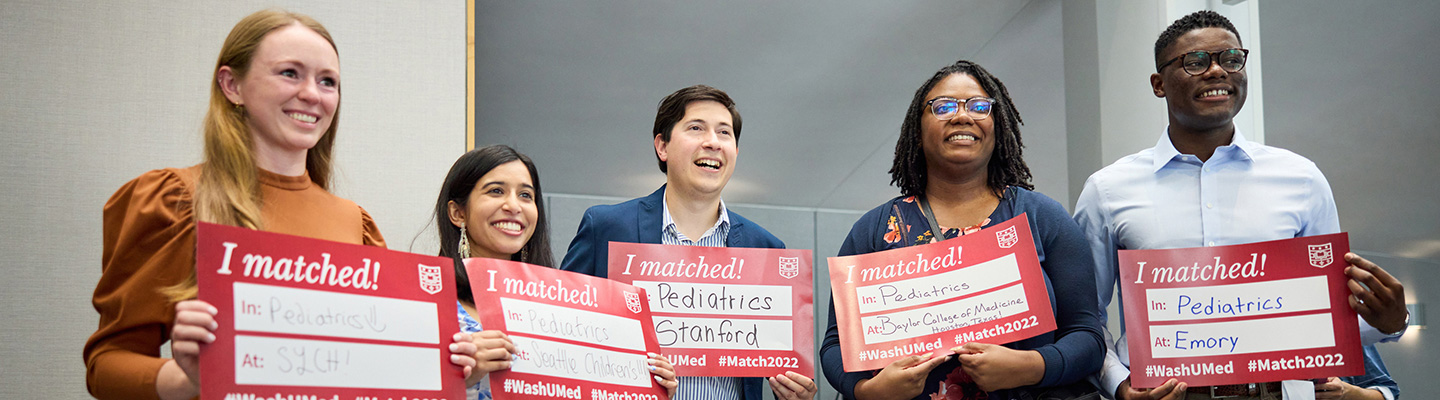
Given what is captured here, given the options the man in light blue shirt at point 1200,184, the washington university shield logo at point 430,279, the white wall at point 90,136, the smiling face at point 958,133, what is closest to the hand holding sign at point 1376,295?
the man in light blue shirt at point 1200,184

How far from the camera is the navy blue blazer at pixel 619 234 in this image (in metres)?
2.38

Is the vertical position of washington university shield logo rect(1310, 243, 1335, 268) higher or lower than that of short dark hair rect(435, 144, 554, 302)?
lower

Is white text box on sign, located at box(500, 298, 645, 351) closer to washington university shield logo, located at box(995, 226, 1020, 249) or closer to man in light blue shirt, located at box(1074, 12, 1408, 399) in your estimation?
washington university shield logo, located at box(995, 226, 1020, 249)

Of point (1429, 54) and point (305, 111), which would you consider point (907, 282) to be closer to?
point (305, 111)

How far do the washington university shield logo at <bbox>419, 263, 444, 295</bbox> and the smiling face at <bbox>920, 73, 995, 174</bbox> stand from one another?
1.17m

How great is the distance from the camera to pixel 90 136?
287 cm

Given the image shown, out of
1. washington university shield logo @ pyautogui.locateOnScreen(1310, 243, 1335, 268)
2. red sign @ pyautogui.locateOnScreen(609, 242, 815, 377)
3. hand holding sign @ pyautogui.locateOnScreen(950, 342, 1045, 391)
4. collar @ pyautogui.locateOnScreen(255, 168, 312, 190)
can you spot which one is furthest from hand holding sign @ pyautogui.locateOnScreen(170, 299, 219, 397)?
washington university shield logo @ pyautogui.locateOnScreen(1310, 243, 1335, 268)

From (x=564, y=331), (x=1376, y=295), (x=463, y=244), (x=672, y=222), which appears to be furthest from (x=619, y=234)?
(x=1376, y=295)

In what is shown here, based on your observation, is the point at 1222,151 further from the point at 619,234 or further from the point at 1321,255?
the point at 619,234

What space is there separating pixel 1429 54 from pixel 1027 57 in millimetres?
2711

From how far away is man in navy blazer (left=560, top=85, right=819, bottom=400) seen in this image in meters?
2.38

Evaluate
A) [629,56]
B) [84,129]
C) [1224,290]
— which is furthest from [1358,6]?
[84,129]

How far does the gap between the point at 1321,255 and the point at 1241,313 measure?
7.6 inches

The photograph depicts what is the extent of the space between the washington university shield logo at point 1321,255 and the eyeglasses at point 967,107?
728 mm
